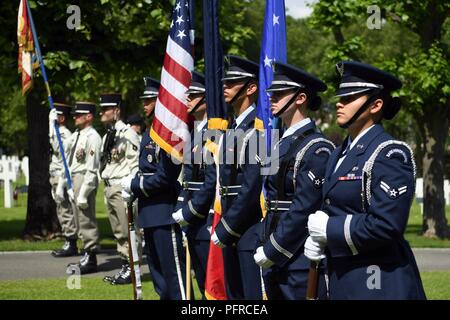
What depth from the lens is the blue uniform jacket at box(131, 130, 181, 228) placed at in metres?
9.44

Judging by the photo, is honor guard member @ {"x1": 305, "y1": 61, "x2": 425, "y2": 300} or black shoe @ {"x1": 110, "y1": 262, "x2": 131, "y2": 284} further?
black shoe @ {"x1": 110, "y1": 262, "x2": 131, "y2": 284}

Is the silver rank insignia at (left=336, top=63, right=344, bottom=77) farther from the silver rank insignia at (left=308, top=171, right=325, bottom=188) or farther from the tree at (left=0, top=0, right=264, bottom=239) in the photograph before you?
the tree at (left=0, top=0, right=264, bottom=239)

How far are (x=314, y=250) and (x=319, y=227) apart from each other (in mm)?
201

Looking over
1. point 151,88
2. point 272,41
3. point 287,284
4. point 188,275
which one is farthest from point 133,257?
point 287,284

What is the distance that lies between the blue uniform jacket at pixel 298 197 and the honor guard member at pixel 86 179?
7.02 meters

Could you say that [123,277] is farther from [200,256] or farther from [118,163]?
[200,256]

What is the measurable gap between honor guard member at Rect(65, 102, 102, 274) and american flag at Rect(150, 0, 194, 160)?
399 cm

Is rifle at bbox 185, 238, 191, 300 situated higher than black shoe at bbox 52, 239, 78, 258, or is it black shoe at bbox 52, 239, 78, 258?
rifle at bbox 185, 238, 191, 300

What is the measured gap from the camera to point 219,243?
7.32 m

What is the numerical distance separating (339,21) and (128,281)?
798cm

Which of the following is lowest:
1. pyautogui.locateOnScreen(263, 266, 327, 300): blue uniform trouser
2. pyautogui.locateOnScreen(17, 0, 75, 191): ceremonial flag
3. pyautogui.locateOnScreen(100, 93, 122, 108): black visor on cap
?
pyautogui.locateOnScreen(263, 266, 327, 300): blue uniform trouser

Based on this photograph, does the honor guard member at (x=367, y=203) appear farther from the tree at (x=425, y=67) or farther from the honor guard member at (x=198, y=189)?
the tree at (x=425, y=67)

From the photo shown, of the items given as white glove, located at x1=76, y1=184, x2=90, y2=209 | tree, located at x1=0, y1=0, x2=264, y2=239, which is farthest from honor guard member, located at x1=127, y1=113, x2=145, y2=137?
tree, located at x1=0, y1=0, x2=264, y2=239

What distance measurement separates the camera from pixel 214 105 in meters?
8.30
